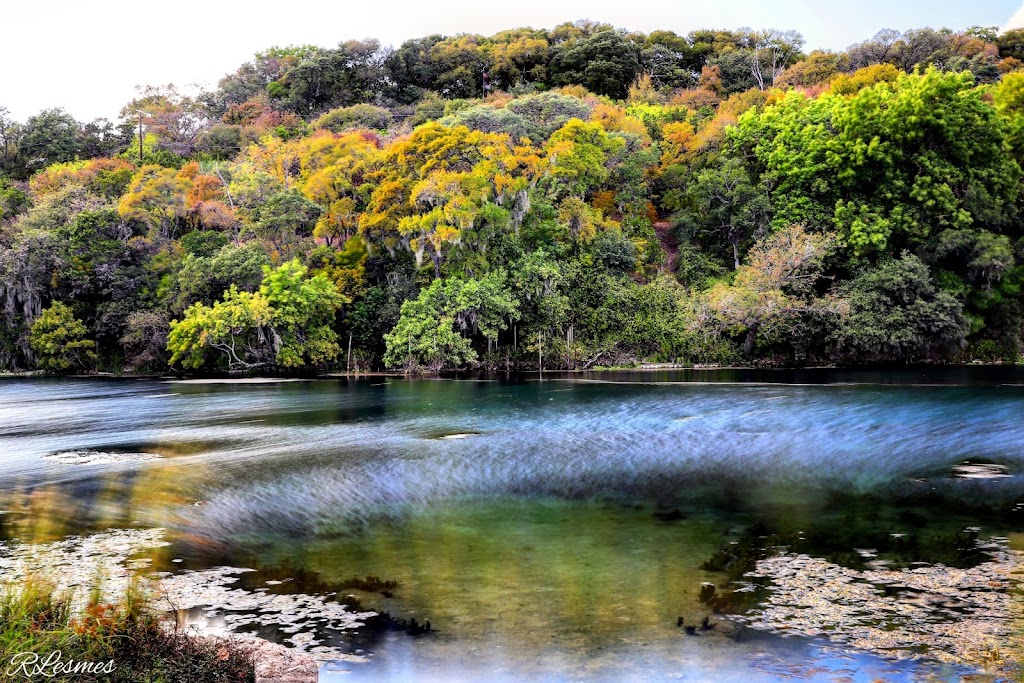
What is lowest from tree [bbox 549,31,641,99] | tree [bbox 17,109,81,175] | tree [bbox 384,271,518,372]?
tree [bbox 384,271,518,372]

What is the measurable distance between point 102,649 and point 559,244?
3637 centimetres

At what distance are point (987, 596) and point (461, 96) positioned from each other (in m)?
71.9

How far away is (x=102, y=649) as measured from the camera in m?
6.27

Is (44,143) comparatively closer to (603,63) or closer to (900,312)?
(603,63)

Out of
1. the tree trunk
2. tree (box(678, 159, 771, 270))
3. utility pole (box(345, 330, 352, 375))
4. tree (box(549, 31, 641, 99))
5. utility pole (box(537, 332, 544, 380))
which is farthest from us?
tree (box(549, 31, 641, 99))

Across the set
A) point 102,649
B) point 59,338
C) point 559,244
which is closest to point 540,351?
point 559,244

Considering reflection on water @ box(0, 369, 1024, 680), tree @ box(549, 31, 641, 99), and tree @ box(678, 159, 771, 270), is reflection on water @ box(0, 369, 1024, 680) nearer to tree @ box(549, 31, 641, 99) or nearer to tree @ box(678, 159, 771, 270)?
tree @ box(678, 159, 771, 270)

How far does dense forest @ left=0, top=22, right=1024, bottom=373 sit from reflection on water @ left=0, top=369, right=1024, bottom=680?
11007 millimetres

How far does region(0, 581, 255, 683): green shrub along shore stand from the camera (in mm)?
5953

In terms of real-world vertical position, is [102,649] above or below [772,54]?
below

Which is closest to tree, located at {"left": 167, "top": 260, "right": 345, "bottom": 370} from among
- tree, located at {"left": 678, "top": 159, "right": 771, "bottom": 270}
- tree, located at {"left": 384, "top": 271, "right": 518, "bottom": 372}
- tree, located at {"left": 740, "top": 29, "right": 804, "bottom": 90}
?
tree, located at {"left": 384, "top": 271, "right": 518, "bottom": 372}

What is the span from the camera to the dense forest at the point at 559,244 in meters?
38.2

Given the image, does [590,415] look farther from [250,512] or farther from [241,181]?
[241,181]
